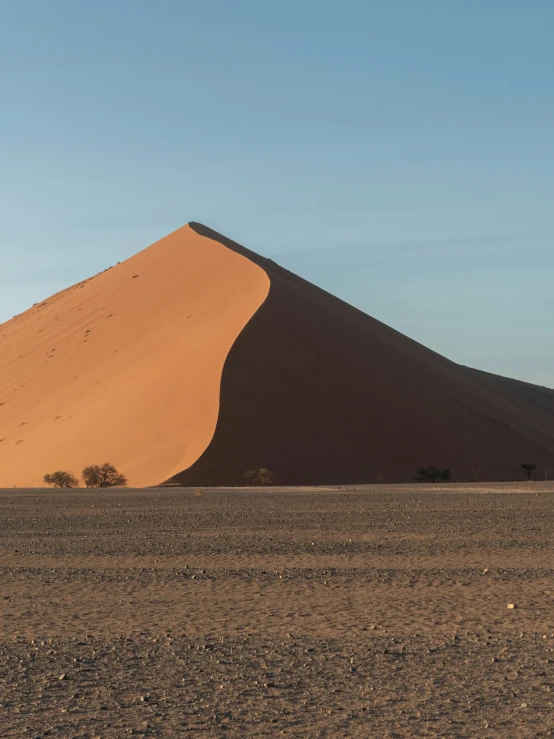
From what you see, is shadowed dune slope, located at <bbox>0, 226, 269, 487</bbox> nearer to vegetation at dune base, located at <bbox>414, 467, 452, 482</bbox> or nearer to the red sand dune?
the red sand dune

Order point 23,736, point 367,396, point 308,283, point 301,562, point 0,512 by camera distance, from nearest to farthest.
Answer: point 23,736 → point 301,562 → point 0,512 → point 367,396 → point 308,283

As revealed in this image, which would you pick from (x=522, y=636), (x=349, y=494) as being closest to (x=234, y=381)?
(x=349, y=494)

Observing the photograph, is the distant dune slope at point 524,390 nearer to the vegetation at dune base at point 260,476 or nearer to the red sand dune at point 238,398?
the red sand dune at point 238,398

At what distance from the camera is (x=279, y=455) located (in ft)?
118

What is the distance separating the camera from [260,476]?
3316cm

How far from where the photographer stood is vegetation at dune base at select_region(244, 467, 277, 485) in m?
33.1

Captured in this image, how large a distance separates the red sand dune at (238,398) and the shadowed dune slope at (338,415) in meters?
0.08

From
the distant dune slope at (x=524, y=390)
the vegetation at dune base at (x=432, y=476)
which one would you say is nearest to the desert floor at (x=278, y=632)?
the vegetation at dune base at (x=432, y=476)

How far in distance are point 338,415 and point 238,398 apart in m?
4.05

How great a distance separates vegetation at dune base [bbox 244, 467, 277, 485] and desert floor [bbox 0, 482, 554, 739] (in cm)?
1701

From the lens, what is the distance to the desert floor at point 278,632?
526cm

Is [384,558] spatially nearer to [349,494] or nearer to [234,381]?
[349,494]

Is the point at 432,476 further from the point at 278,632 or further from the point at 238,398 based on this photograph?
the point at 278,632

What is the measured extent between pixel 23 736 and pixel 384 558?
24.8ft
